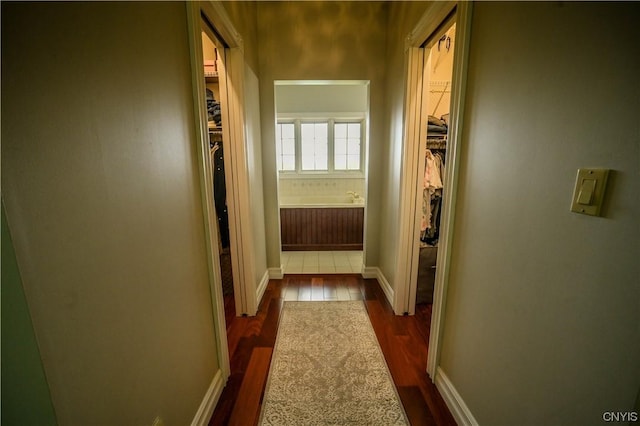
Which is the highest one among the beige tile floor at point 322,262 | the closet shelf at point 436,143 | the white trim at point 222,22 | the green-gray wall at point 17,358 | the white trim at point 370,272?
the white trim at point 222,22

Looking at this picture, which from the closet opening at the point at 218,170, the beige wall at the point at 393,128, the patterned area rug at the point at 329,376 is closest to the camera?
the patterned area rug at the point at 329,376

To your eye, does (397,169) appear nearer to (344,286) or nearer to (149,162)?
(344,286)

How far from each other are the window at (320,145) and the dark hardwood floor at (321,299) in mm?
2594

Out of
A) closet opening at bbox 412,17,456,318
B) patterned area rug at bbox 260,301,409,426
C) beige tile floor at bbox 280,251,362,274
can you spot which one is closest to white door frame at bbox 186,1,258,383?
patterned area rug at bbox 260,301,409,426

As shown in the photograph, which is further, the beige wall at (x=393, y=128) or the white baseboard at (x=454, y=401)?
the beige wall at (x=393, y=128)

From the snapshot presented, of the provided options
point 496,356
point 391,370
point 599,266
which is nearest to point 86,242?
point 599,266

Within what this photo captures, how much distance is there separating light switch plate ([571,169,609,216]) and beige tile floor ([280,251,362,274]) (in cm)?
261

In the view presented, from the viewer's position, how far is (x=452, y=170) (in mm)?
1292

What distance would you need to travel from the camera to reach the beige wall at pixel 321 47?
2416mm

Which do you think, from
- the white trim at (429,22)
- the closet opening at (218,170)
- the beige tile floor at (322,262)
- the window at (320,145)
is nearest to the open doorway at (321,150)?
the window at (320,145)

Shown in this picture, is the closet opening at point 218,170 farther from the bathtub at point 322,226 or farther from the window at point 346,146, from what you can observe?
the window at point 346,146

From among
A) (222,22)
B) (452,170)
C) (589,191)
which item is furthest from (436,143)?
(222,22)

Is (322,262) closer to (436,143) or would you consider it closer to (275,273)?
(275,273)

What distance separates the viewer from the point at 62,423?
58 centimetres
